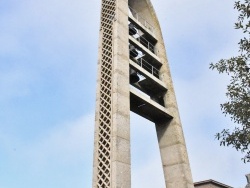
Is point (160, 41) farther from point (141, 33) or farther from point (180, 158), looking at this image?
point (180, 158)

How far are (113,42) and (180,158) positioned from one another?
19.4 ft

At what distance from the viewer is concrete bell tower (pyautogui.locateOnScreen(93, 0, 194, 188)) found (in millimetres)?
10703

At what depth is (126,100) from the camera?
12.1 m

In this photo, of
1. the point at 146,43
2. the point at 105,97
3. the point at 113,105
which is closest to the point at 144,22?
the point at 146,43

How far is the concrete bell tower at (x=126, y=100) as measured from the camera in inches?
421

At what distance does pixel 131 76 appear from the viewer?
14.5m

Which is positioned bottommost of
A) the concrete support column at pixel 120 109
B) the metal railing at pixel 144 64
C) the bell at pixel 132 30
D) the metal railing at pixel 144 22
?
the concrete support column at pixel 120 109

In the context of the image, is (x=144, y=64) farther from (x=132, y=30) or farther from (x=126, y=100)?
(x=126, y=100)

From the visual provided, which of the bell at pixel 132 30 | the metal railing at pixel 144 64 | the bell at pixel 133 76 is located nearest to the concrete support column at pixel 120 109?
the bell at pixel 132 30

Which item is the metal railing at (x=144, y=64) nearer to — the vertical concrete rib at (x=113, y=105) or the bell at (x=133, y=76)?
the bell at (x=133, y=76)

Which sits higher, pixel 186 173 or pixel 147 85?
pixel 147 85

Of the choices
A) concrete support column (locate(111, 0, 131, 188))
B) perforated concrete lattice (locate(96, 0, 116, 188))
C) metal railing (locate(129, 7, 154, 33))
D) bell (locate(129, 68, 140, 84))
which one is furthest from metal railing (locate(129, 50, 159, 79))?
metal railing (locate(129, 7, 154, 33))

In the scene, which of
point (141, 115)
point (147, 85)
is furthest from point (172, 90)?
point (141, 115)

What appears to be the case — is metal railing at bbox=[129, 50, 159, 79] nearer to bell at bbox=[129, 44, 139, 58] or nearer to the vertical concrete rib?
bell at bbox=[129, 44, 139, 58]
